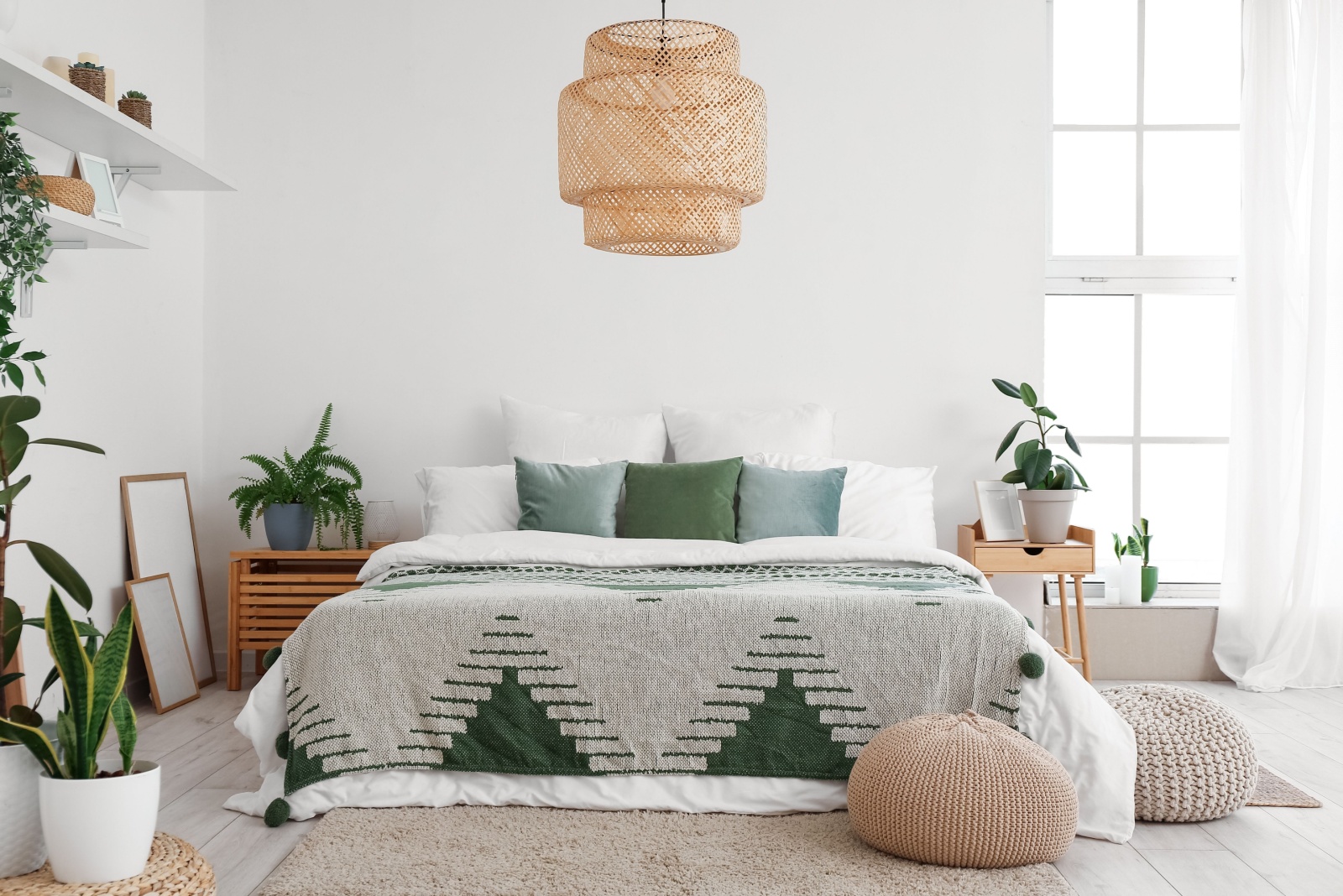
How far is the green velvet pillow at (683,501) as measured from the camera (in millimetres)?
3596

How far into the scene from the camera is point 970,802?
216 centimetres

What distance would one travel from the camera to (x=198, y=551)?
4320 millimetres

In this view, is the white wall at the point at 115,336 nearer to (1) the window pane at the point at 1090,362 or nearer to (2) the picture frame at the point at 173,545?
(2) the picture frame at the point at 173,545

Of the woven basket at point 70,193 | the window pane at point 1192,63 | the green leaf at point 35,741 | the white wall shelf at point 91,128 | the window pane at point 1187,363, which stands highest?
the window pane at point 1192,63

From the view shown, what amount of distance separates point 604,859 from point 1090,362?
3.26 meters

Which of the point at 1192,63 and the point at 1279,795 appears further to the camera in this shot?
the point at 1192,63

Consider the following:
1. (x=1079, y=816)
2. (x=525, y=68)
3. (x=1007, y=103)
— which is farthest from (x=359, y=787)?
(x=1007, y=103)

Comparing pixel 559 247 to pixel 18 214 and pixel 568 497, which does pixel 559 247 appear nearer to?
pixel 568 497

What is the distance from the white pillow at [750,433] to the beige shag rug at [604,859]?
173 cm

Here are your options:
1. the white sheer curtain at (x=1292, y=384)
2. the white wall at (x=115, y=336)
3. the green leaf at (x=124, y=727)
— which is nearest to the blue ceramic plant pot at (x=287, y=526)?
the white wall at (x=115, y=336)

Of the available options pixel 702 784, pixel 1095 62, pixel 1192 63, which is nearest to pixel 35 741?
pixel 702 784

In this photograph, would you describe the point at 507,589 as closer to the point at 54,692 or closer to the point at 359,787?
the point at 359,787

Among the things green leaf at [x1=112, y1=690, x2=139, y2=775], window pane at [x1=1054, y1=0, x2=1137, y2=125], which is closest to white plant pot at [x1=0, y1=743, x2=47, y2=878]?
green leaf at [x1=112, y1=690, x2=139, y2=775]

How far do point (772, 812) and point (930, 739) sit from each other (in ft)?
1.60
